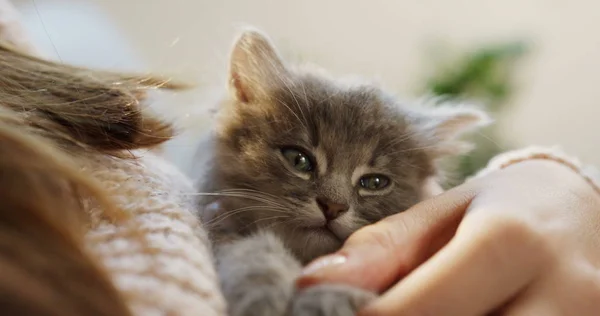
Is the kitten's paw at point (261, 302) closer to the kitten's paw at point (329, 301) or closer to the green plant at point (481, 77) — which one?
the kitten's paw at point (329, 301)

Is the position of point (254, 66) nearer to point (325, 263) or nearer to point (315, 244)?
point (315, 244)

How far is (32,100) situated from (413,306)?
0.53m

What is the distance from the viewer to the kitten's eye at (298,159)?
112 cm

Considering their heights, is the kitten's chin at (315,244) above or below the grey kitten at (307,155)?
below

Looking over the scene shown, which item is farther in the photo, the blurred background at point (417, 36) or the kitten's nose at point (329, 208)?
the blurred background at point (417, 36)

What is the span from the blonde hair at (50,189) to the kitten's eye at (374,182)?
516mm

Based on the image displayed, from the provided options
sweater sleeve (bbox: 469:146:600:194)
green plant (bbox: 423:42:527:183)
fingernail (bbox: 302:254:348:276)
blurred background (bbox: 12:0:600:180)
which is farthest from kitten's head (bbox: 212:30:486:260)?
Result: blurred background (bbox: 12:0:600:180)

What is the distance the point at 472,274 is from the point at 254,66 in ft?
2.04

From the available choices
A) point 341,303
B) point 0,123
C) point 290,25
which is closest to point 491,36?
point 290,25

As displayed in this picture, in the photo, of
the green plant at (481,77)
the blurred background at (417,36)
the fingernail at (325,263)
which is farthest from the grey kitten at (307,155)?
the blurred background at (417,36)

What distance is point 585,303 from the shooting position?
0.83 metres

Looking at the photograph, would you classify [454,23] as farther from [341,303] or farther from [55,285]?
[55,285]

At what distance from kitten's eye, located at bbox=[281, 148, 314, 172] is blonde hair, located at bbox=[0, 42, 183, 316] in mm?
379

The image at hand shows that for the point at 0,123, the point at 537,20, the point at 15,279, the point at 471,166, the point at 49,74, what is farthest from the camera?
the point at 537,20
